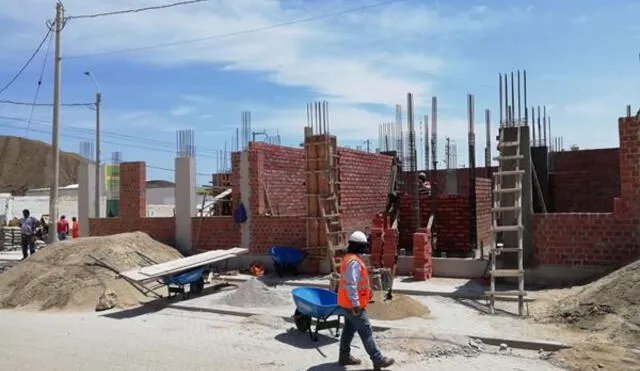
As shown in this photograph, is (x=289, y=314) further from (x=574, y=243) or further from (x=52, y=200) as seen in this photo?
(x=52, y=200)

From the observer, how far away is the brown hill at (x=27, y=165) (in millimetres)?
84750

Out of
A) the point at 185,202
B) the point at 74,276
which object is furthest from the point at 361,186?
the point at 74,276

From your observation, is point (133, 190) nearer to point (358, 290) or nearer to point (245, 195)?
point (245, 195)

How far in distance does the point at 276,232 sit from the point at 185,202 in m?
3.50

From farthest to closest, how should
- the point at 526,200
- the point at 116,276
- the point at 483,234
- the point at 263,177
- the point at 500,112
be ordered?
the point at 483,234, the point at 263,177, the point at 500,112, the point at 116,276, the point at 526,200

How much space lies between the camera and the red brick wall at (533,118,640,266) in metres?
11.1

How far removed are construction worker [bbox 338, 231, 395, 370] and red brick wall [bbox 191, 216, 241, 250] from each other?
955 centimetres

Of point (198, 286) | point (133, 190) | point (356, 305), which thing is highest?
point (133, 190)

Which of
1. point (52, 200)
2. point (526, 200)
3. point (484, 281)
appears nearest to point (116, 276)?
point (52, 200)

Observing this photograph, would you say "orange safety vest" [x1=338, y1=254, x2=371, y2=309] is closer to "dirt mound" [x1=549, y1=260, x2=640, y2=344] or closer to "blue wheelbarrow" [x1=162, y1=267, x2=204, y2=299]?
"dirt mound" [x1=549, y1=260, x2=640, y2=344]

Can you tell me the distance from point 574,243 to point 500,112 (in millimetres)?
3873

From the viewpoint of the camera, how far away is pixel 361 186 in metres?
17.0

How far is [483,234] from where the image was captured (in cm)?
1761

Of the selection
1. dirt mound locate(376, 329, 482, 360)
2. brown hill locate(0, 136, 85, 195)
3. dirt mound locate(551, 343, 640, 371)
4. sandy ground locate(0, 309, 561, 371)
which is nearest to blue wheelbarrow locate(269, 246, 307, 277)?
sandy ground locate(0, 309, 561, 371)
